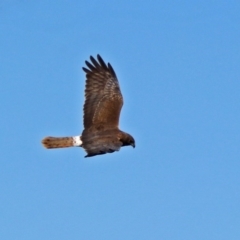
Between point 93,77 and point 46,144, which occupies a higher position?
point 93,77

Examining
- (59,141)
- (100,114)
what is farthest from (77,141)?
(100,114)

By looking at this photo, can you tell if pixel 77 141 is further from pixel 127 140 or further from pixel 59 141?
pixel 127 140

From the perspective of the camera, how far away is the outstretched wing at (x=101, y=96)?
22.5m

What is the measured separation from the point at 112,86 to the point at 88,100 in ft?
2.65

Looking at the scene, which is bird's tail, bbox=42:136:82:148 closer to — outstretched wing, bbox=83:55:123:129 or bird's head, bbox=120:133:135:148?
outstretched wing, bbox=83:55:123:129

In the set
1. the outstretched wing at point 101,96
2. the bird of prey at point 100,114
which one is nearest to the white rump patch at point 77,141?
the bird of prey at point 100,114

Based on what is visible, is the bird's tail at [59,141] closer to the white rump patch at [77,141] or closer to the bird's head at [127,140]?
the white rump patch at [77,141]

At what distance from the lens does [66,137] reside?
22000 mm

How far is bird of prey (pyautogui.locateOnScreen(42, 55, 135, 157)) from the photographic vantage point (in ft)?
70.9

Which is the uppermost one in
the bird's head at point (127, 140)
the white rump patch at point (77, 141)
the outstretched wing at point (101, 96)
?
the outstretched wing at point (101, 96)

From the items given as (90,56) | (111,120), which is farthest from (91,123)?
(90,56)

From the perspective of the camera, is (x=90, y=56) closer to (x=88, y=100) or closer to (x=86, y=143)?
(x=88, y=100)

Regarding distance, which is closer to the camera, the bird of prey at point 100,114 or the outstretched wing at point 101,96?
the bird of prey at point 100,114

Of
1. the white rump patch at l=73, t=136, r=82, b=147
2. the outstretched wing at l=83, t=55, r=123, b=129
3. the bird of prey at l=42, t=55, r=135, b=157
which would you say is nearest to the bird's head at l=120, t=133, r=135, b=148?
the bird of prey at l=42, t=55, r=135, b=157
